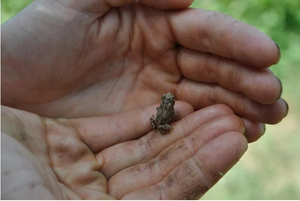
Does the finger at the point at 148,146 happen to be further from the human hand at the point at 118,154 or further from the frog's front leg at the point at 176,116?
the frog's front leg at the point at 176,116

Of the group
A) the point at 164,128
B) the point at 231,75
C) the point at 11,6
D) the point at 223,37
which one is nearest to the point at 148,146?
the point at 164,128

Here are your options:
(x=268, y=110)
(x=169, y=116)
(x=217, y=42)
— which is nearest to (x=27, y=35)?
(x=169, y=116)

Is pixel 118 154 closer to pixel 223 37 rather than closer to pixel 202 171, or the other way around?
pixel 202 171

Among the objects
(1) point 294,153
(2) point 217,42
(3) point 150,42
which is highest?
(2) point 217,42

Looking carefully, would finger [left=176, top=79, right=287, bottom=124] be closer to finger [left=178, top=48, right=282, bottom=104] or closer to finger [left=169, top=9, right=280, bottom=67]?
finger [left=178, top=48, right=282, bottom=104]

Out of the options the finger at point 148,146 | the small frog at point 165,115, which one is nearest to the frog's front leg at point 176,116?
the small frog at point 165,115

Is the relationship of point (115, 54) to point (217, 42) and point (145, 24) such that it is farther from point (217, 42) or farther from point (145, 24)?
point (217, 42)
